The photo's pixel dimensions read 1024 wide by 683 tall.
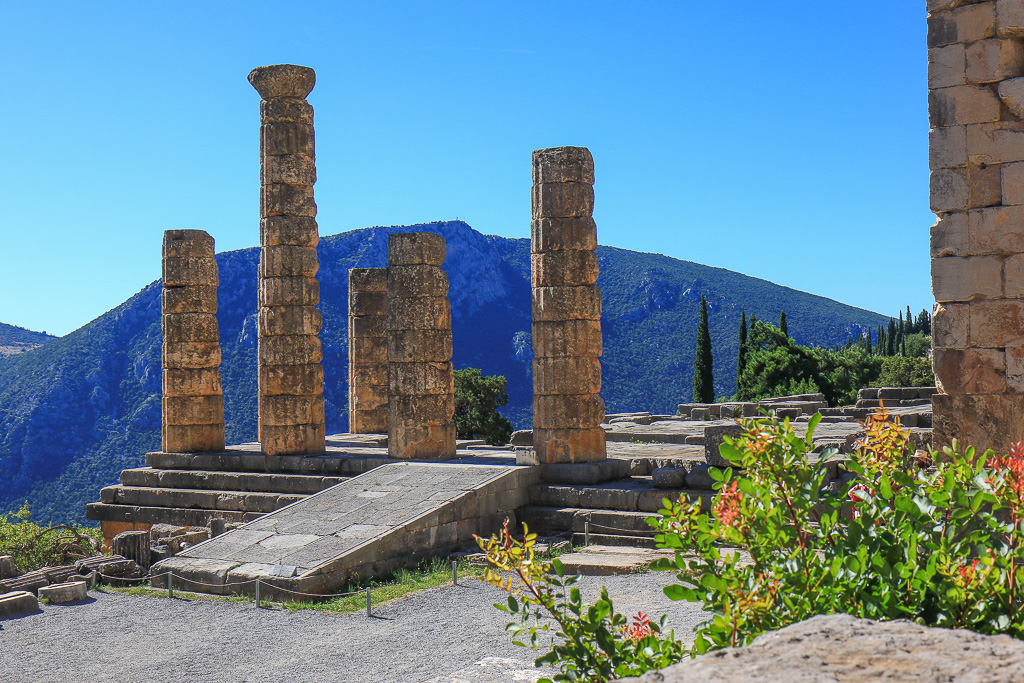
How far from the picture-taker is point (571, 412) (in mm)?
13984

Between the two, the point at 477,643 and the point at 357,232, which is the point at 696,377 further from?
the point at 357,232

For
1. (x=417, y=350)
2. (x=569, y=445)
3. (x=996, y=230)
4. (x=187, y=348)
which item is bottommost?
(x=569, y=445)

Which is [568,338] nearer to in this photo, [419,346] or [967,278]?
[419,346]

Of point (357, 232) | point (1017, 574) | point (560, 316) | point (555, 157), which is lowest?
point (1017, 574)

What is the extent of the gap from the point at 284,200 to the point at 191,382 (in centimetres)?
378

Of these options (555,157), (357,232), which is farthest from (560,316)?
(357,232)

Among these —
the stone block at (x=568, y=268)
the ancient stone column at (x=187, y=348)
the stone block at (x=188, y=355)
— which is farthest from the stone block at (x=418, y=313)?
the stone block at (x=188, y=355)

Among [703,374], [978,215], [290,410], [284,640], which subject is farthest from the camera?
[703,374]

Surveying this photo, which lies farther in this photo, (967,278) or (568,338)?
(568,338)

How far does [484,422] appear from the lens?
31609 mm

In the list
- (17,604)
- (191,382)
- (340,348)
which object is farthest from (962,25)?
(340,348)

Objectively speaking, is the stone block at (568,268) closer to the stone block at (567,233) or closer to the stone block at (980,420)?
the stone block at (567,233)

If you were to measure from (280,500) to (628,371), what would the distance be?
57.2 meters

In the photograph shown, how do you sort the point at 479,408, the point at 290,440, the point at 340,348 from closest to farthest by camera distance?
1. the point at 290,440
2. the point at 479,408
3. the point at 340,348
